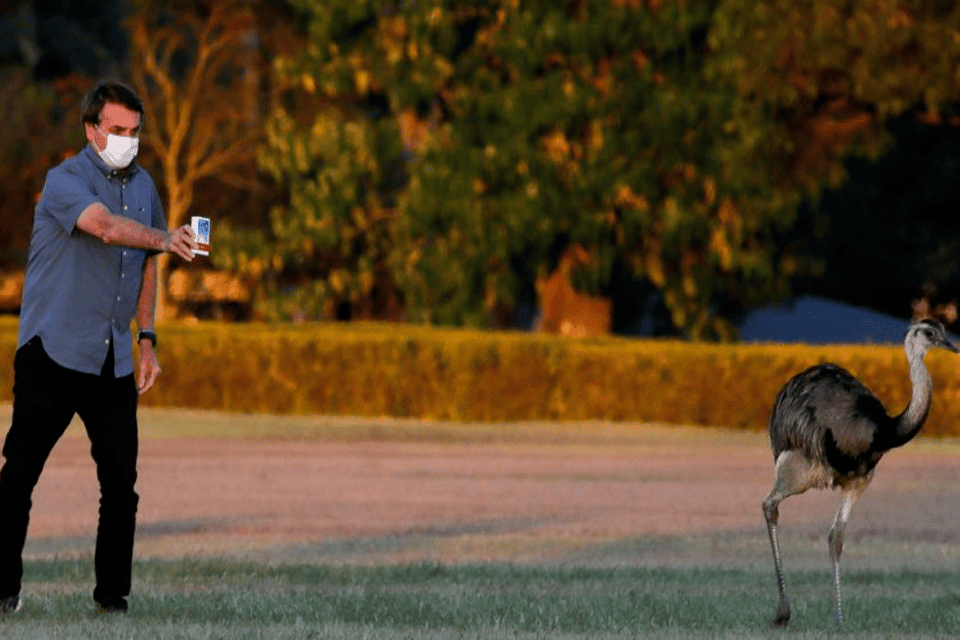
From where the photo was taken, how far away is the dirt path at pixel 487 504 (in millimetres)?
14523

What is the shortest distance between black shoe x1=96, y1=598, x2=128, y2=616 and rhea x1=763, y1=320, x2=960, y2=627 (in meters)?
2.96

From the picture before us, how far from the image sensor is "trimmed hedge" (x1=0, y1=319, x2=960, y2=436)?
27906 mm

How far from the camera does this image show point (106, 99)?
910 cm

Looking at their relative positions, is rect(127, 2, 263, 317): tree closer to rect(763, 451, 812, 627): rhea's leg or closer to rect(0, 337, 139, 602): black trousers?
rect(763, 451, 812, 627): rhea's leg

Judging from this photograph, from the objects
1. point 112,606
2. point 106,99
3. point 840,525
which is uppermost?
point 106,99

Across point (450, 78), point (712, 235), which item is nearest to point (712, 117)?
point (712, 235)

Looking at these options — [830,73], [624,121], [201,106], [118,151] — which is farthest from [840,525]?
[201,106]

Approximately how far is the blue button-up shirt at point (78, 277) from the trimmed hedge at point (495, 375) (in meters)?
18.8

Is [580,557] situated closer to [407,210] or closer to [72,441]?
[72,441]

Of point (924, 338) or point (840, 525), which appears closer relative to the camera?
point (924, 338)

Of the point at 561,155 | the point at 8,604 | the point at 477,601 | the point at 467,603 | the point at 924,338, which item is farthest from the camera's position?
the point at 561,155

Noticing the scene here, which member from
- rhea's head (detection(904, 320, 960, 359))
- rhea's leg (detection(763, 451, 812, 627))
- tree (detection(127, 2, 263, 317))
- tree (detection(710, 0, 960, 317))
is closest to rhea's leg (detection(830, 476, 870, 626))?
rhea's leg (detection(763, 451, 812, 627))

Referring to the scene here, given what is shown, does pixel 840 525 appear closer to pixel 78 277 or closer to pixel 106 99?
pixel 78 277

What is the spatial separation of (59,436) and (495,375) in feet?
65.9
